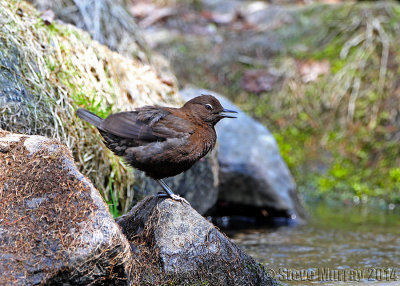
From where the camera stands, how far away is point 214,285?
3.28 meters

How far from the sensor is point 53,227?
9.07 ft

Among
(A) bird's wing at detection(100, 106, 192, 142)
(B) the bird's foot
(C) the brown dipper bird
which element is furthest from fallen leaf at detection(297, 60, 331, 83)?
(B) the bird's foot

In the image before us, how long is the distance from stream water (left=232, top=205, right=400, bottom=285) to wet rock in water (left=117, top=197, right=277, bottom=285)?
0.70 m

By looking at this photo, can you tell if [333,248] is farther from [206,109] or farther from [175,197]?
[175,197]

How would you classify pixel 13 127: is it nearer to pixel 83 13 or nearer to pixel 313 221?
pixel 83 13

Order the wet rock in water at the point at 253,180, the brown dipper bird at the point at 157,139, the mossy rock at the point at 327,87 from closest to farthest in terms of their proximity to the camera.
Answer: the brown dipper bird at the point at 157,139 → the wet rock in water at the point at 253,180 → the mossy rock at the point at 327,87

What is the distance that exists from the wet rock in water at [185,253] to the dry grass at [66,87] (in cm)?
124

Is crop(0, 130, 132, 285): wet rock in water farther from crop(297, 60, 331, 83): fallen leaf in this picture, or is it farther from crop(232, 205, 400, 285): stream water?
crop(297, 60, 331, 83): fallen leaf

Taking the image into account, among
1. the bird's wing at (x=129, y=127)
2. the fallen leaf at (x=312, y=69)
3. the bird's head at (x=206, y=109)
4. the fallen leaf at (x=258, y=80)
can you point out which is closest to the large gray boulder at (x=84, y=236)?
the bird's wing at (x=129, y=127)

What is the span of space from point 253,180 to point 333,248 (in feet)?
4.72

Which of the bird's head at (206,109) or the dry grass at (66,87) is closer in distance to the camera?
the bird's head at (206,109)

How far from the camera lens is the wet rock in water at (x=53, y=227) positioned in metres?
2.61

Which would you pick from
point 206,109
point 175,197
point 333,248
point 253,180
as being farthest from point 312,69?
point 175,197

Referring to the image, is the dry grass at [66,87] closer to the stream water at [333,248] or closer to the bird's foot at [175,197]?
the bird's foot at [175,197]
